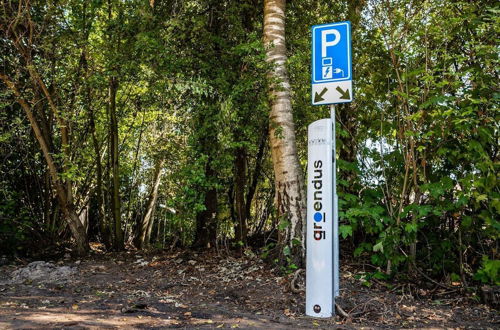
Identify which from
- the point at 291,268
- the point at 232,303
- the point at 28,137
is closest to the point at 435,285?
the point at 291,268

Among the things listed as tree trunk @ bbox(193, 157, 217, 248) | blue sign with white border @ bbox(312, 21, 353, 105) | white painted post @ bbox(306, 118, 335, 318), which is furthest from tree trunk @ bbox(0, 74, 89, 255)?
blue sign with white border @ bbox(312, 21, 353, 105)

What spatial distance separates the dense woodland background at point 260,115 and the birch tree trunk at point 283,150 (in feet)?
0.16

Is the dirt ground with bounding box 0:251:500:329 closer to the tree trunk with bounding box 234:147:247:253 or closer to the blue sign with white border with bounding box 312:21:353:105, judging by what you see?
the tree trunk with bounding box 234:147:247:253

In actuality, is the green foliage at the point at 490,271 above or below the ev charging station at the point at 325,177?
below

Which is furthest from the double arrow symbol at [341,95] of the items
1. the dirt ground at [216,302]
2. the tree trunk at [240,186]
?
the tree trunk at [240,186]

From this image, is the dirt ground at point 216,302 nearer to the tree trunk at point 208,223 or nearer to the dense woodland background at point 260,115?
the dense woodland background at point 260,115

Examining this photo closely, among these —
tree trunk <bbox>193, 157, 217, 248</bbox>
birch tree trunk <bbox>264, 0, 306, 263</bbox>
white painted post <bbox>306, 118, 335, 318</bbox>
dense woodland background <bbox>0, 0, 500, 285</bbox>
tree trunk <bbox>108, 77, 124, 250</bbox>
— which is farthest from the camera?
tree trunk <bbox>108, 77, 124, 250</bbox>

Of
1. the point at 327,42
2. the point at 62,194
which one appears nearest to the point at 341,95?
the point at 327,42

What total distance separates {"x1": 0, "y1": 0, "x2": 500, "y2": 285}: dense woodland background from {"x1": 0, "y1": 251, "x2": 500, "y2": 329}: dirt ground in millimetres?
374

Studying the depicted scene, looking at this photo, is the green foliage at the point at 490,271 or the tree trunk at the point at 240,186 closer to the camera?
the green foliage at the point at 490,271

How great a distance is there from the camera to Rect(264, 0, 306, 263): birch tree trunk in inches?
220

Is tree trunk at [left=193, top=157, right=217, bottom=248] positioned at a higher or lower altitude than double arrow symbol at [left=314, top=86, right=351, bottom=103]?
lower

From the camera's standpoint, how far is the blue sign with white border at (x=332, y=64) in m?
4.14

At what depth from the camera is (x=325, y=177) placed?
13.5 feet
